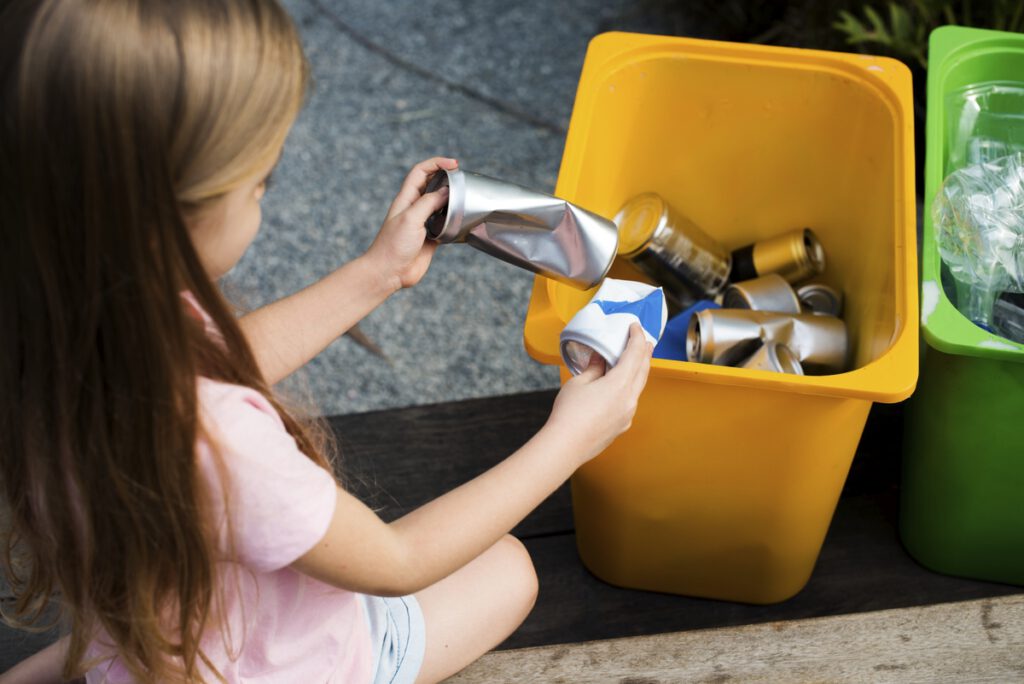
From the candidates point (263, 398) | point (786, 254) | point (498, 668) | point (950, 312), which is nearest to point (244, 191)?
point (263, 398)

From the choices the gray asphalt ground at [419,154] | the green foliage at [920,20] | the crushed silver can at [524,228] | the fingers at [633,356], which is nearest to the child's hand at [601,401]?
the fingers at [633,356]

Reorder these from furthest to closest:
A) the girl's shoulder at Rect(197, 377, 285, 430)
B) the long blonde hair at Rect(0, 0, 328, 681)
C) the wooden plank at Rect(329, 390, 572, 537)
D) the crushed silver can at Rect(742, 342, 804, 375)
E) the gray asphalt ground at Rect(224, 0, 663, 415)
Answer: the gray asphalt ground at Rect(224, 0, 663, 415) → the wooden plank at Rect(329, 390, 572, 537) → the crushed silver can at Rect(742, 342, 804, 375) → the girl's shoulder at Rect(197, 377, 285, 430) → the long blonde hair at Rect(0, 0, 328, 681)

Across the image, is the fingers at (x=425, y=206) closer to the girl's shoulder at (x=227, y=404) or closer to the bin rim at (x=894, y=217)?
the bin rim at (x=894, y=217)

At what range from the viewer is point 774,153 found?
139cm

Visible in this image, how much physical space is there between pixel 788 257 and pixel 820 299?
7 cm

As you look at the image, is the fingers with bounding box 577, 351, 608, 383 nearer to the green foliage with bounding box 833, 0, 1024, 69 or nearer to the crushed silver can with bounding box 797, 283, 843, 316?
the crushed silver can with bounding box 797, 283, 843, 316

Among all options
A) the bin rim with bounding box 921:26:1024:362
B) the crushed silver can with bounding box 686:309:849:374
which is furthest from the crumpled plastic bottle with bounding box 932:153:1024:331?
the crushed silver can with bounding box 686:309:849:374

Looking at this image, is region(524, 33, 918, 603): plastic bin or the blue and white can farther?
region(524, 33, 918, 603): plastic bin

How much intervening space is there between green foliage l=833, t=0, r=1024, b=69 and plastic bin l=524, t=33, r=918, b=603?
0.52 metres

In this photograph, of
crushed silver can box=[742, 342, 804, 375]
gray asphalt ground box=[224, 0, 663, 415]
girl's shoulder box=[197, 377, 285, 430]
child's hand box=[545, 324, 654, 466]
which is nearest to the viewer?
girl's shoulder box=[197, 377, 285, 430]

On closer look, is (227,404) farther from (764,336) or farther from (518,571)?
(764,336)

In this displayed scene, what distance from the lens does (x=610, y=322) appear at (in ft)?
2.92

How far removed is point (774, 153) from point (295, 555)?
2.99ft

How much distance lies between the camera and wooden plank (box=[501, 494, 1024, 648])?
4.02ft
